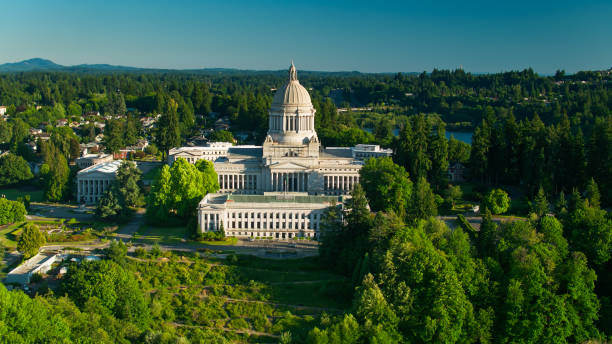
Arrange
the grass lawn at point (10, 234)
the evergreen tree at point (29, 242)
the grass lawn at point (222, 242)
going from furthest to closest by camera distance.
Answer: the grass lawn at point (222, 242) → the grass lawn at point (10, 234) → the evergreen tree at point (29, 242)

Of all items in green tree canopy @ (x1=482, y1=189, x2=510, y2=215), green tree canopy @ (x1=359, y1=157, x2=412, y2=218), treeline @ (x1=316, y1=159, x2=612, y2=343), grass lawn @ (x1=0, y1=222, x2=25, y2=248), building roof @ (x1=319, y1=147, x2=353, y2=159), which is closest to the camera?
treeline @ (x1=316, y1=159, x2=612, y2=343)

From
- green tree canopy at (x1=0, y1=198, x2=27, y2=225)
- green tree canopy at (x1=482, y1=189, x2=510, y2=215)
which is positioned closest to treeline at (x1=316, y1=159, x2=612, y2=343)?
green tree canopy at (x1=482, y1=189, x2=510, y2=215)

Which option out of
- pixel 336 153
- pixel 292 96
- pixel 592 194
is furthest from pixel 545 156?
pixel 292 96

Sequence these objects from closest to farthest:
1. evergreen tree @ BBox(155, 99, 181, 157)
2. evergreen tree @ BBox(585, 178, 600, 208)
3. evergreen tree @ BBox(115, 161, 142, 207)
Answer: evergreen tree @ BBox(585, 178, 600, 208), evergreen tree @ BBox(115, 161, 142, 207), evergreen tree @ BBox(155, 99, 181, 157)

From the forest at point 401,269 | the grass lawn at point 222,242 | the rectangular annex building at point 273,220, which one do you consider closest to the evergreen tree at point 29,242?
the forest at point 401,269

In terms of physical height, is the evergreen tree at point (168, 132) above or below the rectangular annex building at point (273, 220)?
above

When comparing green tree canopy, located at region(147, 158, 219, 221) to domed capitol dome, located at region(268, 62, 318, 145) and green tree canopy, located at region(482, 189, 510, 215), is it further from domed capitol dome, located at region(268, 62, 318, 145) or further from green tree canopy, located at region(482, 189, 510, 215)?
green tree canopy, located at region(482, 189, 510, 215)

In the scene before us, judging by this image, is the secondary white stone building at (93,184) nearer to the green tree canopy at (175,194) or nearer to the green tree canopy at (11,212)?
the green tree canopy at (11,212)

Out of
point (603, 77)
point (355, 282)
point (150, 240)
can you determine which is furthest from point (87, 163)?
point (603, 77)
